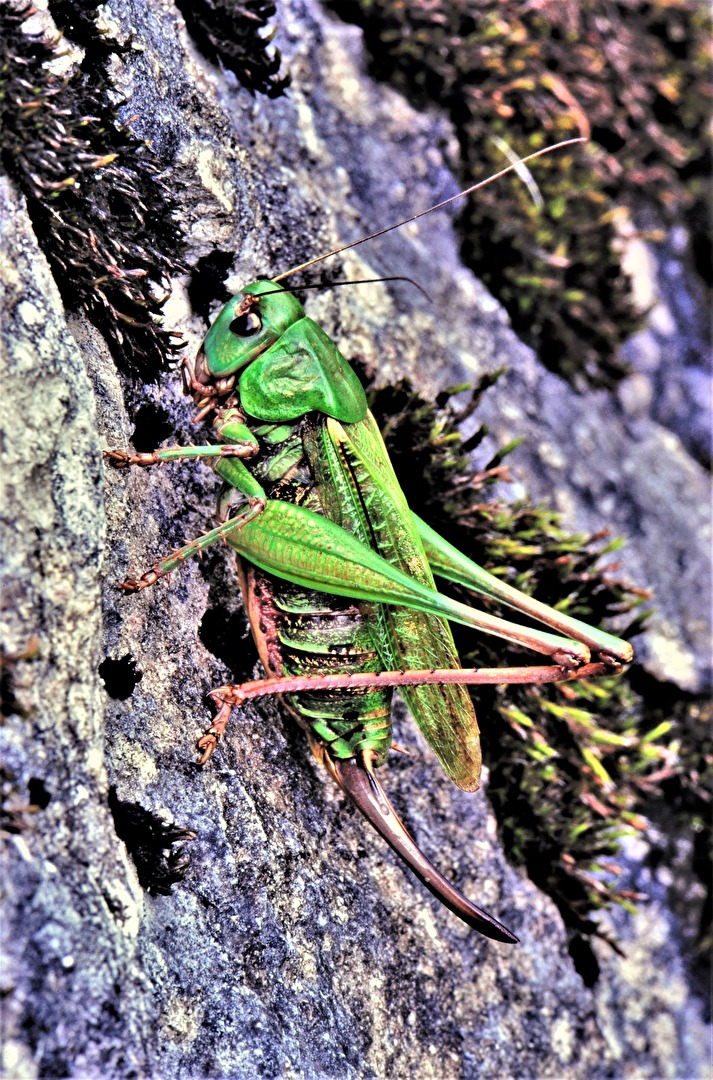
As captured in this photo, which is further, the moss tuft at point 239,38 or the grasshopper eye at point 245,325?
the moss tuft at point 239,38

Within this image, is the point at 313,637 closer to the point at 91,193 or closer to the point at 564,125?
the point at 91,193

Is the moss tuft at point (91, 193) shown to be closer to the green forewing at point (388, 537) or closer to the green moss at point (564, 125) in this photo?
the green forewing at point (388, 537)

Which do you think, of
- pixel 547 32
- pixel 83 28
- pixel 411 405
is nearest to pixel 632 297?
pixel 547 32

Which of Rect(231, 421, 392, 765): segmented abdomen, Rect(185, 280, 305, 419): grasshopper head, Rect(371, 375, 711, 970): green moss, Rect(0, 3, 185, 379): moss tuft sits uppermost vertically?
Rect(0, 3, 185, 379): moss tuft

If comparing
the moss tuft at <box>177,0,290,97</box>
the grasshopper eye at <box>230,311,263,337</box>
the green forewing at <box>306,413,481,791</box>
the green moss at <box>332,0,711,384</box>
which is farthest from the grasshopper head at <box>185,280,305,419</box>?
the green moss at <box>332,0,711,384</box>

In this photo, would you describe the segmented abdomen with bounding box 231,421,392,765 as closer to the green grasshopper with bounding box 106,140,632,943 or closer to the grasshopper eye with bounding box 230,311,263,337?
the green grasshopper with bounding box 106,140,632,943

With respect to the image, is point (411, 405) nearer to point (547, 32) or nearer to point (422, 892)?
point (422, 892)

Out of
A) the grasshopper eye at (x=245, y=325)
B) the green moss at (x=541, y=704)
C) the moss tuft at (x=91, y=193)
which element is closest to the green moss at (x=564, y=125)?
the green moss at (x=541, y=704)

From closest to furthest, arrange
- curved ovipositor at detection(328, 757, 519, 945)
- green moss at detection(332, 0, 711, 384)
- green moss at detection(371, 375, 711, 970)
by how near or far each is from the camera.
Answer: curved ovipositor at detection(328, 757, 519, 945), green moss at detection(371, 375, 711, 970), green moss at detection(332, 0, 711, 384)
